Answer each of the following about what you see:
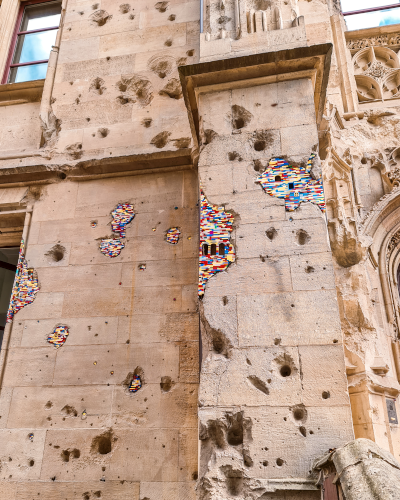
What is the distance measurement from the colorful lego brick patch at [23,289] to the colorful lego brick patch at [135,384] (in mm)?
1495

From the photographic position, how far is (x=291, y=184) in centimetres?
383

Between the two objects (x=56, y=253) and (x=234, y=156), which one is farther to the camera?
A: (x=56, y=253)

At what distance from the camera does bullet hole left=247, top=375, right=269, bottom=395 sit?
10.6 feet

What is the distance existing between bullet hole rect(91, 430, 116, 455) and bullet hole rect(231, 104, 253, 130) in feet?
10.1

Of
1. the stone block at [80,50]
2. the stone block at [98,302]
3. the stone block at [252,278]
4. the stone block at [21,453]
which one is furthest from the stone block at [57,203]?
the stone block at [252,278]

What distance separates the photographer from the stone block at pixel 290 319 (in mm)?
3305

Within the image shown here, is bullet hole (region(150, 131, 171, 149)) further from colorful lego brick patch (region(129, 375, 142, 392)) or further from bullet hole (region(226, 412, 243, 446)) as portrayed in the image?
bullet hole (region(226, 412, 243, 446))

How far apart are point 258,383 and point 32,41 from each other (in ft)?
21.4

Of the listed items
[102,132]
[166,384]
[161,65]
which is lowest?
[166,384]

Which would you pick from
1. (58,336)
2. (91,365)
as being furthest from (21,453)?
(58,336)

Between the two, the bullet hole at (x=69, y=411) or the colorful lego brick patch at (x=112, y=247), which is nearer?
the bullet hole at (x=69, y=411)

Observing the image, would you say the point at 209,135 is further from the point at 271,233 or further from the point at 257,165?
the point at 271,233

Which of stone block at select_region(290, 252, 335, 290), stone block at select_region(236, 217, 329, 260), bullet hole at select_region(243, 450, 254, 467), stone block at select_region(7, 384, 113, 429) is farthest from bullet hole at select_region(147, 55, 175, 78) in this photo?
bullet hole at select_region(243, 450, 254, 467)

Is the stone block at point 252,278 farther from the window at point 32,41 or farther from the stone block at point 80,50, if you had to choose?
the window at point 32,41
